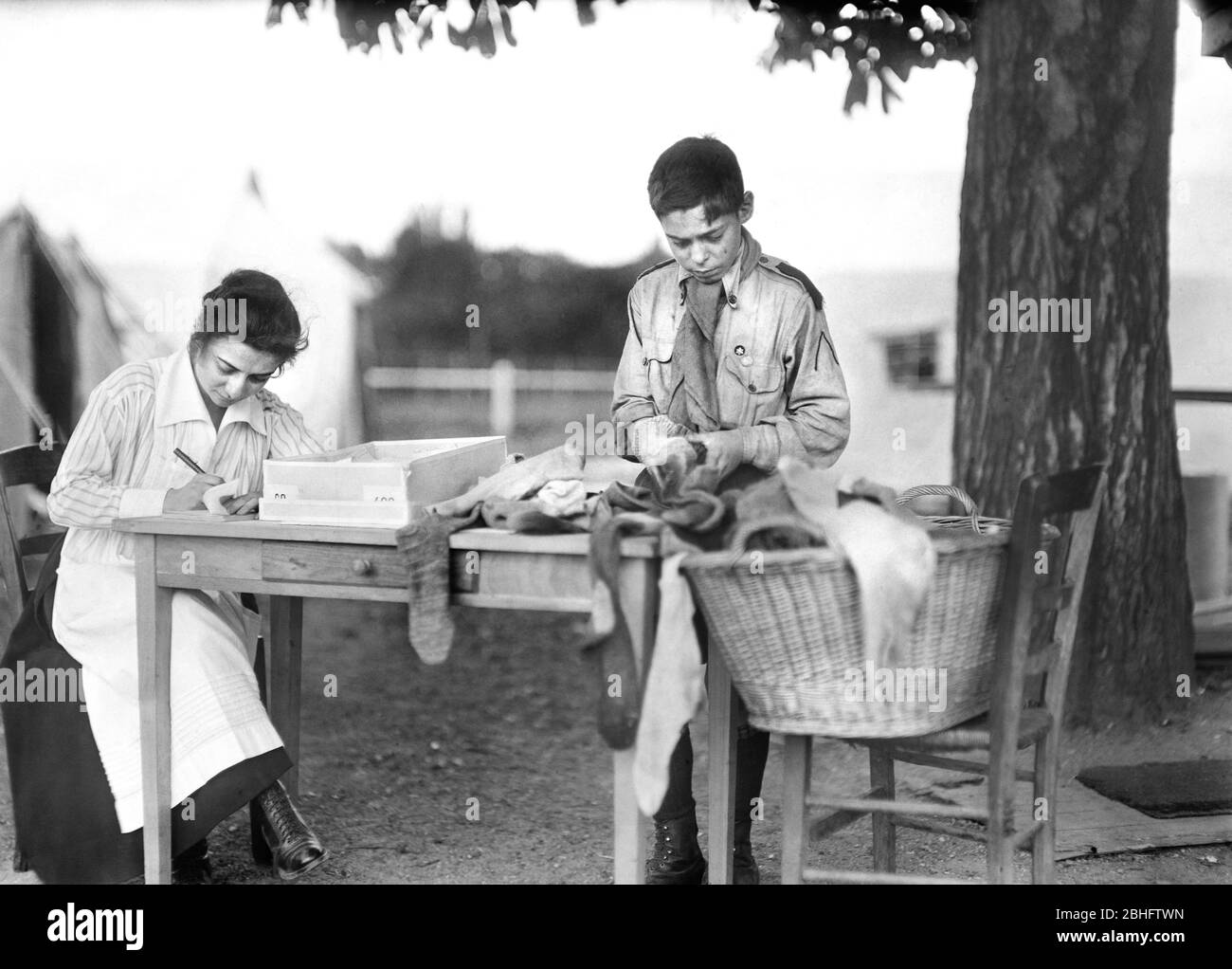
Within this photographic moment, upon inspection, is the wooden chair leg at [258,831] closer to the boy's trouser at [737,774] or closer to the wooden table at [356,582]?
the wooden table at [356,582]

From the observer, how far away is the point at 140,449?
363 centimetres

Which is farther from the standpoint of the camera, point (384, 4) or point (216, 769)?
point (384, 4)

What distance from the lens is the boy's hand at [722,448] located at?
3.29m

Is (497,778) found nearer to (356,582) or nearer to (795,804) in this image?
(356,582)

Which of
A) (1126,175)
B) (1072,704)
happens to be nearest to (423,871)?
(1072,704)

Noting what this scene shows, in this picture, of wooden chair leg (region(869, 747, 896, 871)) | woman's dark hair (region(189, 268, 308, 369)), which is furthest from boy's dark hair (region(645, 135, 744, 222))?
wooden chair leg (region(869, 747, 896, 871))

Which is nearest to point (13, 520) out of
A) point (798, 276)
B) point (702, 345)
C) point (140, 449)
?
point (140, 449)

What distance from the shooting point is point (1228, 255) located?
543cm

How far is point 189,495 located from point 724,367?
138 centimetres

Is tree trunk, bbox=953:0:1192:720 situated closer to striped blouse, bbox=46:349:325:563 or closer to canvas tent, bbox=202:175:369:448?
striped blouse, bbox=46:349:325:563

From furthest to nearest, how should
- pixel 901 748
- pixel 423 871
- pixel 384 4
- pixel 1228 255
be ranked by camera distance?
pixel 384 4 < pixel 1228 255 < pixel 423 871 < pixel 901 748
